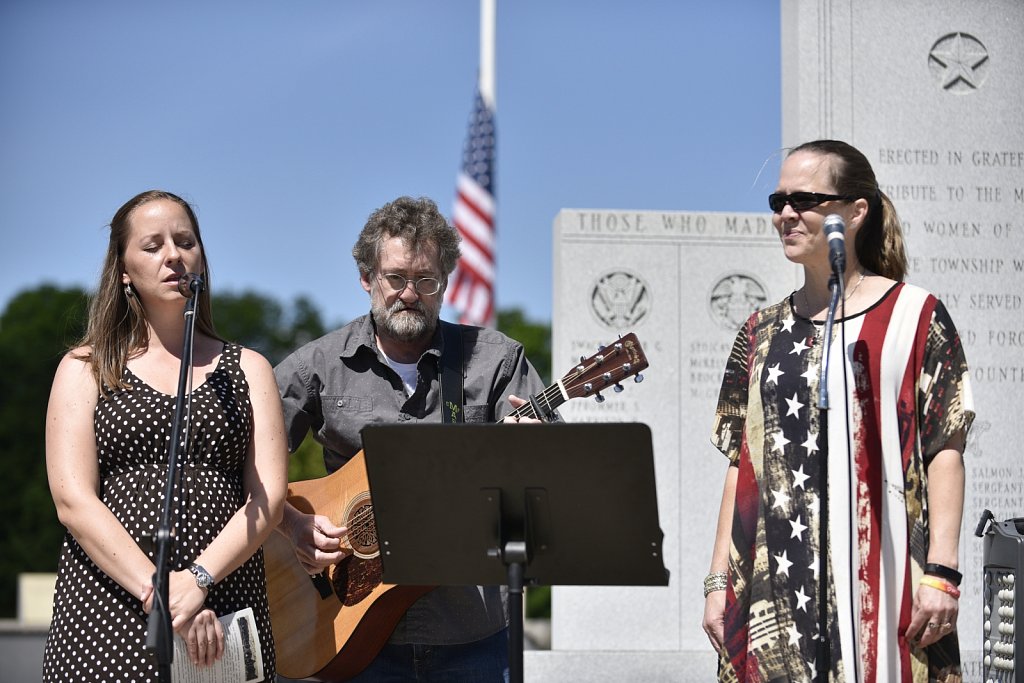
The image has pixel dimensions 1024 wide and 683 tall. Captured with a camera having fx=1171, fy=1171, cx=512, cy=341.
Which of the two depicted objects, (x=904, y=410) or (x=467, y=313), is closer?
(x=904, y=410)

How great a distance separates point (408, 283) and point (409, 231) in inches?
6.6

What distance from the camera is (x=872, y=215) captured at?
A: 3195 millimetres

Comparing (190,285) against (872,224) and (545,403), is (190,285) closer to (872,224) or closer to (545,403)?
(545,403)

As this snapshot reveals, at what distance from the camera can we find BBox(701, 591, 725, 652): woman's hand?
3.11 m

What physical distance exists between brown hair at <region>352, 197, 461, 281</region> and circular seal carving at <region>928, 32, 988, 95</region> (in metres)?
4.47

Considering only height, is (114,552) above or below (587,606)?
above

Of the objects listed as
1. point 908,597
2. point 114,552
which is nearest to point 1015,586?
point 908,597

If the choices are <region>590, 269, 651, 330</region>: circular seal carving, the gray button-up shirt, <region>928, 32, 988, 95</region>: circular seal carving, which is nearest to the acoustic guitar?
the gray button-up shirt

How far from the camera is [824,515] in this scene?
110 inches

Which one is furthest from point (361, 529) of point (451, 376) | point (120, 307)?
point (120, 307)

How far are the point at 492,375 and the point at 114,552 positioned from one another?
1.37m

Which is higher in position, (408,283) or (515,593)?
(408,283)

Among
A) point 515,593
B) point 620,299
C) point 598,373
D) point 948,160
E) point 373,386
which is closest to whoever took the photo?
point 515,593

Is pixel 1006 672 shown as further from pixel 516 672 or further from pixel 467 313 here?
pixel 467 313
